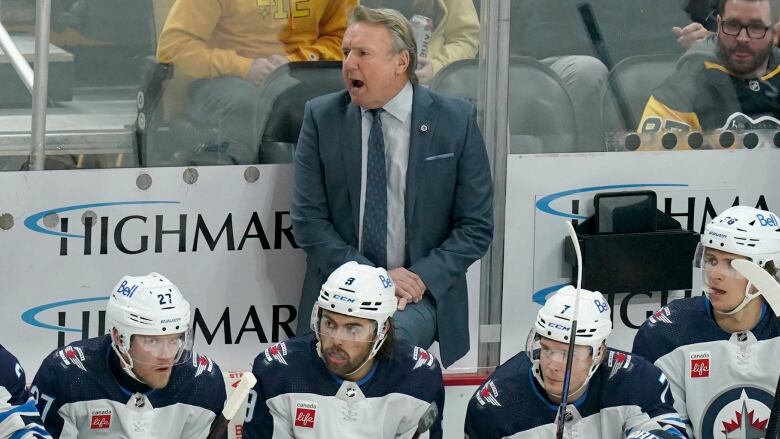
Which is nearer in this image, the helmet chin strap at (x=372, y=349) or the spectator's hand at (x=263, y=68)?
the helmet chin strap at (x=372, y=349)

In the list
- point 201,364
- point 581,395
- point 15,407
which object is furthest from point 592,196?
point 15,407

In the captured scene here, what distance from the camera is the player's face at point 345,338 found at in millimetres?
4051

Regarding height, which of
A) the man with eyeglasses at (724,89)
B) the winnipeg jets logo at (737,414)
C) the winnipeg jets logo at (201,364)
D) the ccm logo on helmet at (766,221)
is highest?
the man with eyeglasses at (724,89)

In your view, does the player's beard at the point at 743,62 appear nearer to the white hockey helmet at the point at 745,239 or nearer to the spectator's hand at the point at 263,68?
the white hockey helmet at the point at 745,239

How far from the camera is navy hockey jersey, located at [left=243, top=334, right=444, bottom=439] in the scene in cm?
407

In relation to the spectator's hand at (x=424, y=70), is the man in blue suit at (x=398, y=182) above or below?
below

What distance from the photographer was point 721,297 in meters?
4.48

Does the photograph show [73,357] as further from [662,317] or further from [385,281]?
[662,317]

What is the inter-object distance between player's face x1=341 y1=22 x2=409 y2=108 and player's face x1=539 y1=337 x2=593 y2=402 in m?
1.05

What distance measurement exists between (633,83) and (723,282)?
3.28 ft

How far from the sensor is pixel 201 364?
416 cm

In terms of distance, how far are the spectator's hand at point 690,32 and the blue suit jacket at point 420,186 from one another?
913 millimetres

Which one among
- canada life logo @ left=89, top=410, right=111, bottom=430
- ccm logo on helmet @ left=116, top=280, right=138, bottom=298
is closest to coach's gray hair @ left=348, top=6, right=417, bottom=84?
ccm logo on helmet @ left=116, top=280, right=138, bottom=298

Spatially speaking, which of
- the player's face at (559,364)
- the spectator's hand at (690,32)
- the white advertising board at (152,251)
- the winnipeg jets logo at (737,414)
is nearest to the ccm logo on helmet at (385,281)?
the player's face at (559,364)
